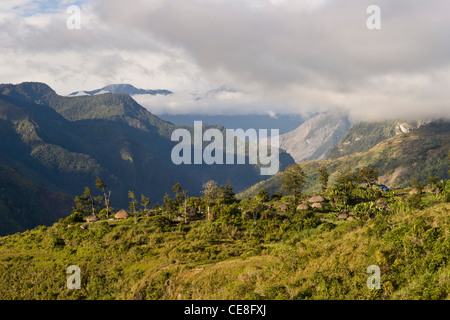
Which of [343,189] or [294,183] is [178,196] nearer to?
[294,183]

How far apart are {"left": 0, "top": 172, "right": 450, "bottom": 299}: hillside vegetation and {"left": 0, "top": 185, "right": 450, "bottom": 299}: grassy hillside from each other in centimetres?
15

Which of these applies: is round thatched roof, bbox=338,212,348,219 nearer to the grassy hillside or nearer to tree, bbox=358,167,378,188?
the grassy hillside

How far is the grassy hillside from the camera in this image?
30.8m

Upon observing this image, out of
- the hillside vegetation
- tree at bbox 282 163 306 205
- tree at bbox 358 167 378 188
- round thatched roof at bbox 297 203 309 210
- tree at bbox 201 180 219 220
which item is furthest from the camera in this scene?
tree at bbox 358 167 378 188

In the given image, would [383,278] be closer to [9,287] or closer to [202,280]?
[202,280]

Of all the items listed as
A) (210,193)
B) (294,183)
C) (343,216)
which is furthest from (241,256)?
(294,183)

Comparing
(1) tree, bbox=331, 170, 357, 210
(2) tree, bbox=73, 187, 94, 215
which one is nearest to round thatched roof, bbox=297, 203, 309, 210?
(1) tree, bbox=331, 170, 357, 210

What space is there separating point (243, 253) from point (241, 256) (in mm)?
1890

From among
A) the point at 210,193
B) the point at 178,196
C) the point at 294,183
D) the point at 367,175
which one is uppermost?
the point at 367,175

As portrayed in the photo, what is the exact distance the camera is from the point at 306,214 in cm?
6881

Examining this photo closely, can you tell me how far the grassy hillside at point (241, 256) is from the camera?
1212 inches

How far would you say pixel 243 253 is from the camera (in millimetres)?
52812
